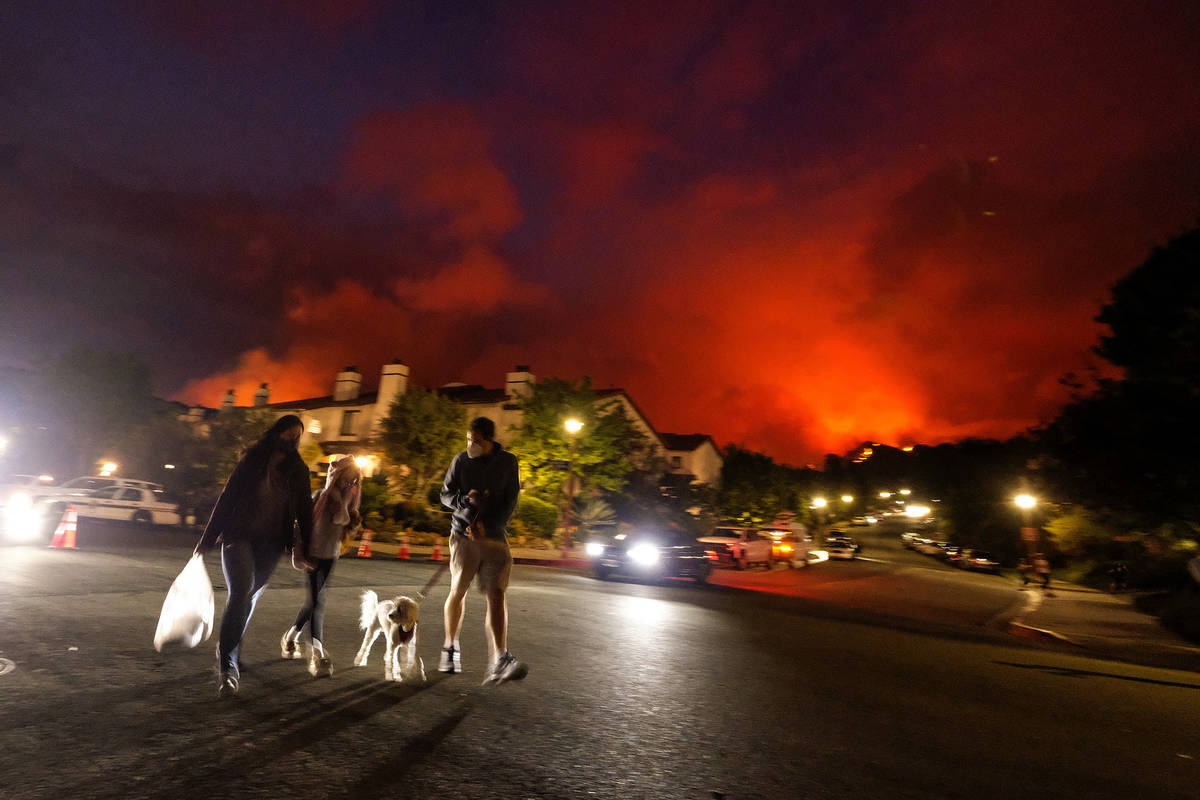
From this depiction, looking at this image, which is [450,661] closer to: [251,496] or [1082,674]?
[251,496]

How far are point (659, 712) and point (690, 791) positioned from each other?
1380 millimetres

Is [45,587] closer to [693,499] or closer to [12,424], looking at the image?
[693,499]

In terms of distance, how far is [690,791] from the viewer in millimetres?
3422

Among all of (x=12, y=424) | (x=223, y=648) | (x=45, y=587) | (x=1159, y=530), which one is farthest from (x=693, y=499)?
(x=12, y=424)

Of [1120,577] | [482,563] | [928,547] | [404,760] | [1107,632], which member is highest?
[928,547]

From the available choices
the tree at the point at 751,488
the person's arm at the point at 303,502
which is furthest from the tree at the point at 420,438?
the person's arm at the point at 303,502

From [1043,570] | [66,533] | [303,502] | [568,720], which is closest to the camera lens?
[568,720]

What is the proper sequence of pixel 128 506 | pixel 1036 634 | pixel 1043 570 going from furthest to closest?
pixel 1043 570 → pixel 128 506 → pixel 1036 634

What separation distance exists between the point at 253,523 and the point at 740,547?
23.6m

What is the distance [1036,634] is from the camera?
43.2ft

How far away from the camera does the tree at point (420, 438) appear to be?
3353 centimetres

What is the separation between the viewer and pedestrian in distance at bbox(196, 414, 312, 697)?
4.55m

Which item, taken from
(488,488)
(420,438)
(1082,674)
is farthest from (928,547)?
(488,488)

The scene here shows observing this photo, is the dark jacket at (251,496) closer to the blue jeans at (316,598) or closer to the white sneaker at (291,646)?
the blue jeans at (316,598)
